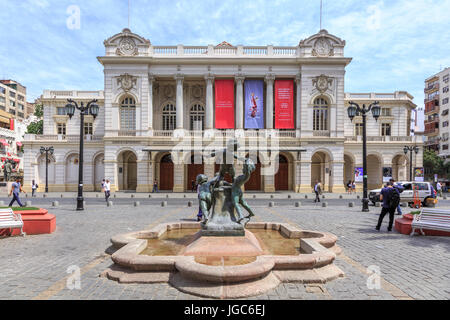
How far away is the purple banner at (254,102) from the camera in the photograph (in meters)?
30.7

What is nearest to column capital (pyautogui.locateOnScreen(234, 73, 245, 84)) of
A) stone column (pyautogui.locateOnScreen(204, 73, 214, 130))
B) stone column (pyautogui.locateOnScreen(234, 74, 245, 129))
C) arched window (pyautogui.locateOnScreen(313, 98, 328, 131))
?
stone column (pyautogui.locateOnScreen(234, 74, 245, 129))

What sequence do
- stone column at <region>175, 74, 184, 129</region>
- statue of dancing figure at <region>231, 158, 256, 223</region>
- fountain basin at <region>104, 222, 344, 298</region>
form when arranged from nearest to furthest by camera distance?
fountain basin at <region>104, 222, 344, 298</region>
statue of dancing figure at <region>231, 158, 256, 223</region>
stone column at <region>175, 74, 184, 129</region>

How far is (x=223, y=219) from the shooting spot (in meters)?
6.62

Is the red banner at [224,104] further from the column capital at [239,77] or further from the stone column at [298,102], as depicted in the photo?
the stone column at [298,102]

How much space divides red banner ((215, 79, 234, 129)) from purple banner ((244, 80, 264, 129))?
1.63 meters

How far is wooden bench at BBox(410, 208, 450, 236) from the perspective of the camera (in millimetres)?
8453

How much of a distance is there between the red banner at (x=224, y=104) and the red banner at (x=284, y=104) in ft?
15.7

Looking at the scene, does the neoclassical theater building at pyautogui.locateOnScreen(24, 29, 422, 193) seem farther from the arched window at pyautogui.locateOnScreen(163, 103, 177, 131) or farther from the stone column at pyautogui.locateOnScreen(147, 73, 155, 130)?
the arched window at pyautogui.locateOnScreen(163, 103, 177, 131)

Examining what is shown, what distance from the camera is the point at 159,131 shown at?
31031 millimetres

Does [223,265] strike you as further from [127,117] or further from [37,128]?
[37,128]

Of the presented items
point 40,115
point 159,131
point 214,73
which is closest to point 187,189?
point 159,131

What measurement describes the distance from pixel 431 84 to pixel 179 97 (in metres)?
55.0
